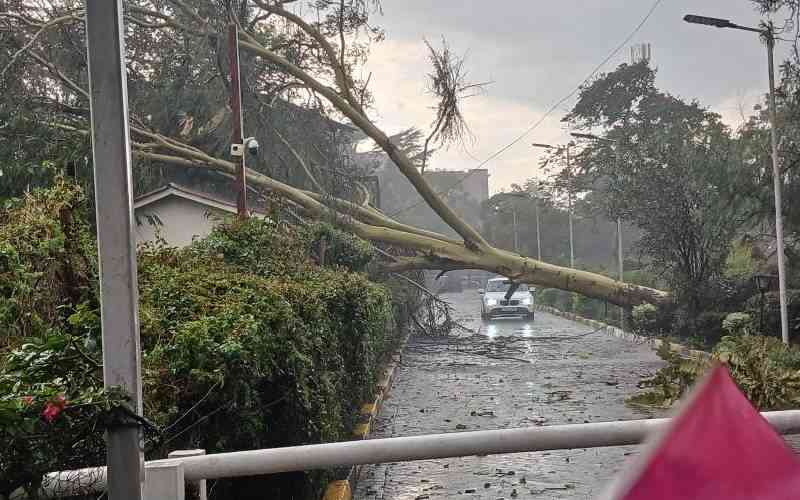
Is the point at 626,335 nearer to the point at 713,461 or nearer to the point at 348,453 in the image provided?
the point at 348,453

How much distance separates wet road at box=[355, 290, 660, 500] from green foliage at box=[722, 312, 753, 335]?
5.82 feet

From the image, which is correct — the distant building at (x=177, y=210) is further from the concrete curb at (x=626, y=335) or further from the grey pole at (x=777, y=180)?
the grey pole at (x=777, y=180)

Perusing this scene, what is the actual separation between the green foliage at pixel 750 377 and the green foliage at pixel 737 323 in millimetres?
5048

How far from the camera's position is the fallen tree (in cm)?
1938

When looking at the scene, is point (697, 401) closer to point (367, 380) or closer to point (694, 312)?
point (367, 380)

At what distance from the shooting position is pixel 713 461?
1108mm

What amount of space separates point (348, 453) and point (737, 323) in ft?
60.5

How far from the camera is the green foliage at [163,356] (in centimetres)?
262

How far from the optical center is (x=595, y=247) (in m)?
71.0

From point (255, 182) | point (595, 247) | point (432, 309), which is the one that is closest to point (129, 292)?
point (255, 182)

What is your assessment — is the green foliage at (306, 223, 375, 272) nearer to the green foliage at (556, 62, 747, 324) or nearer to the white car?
the green foliage at (556, 62, 747, 324)

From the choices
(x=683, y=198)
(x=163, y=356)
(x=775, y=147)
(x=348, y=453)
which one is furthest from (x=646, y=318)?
(x=348, y=453)

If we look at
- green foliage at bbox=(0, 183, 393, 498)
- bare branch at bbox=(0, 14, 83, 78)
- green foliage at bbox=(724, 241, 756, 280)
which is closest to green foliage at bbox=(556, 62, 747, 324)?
green foliage at bbox=(724, 241, 756, 280)

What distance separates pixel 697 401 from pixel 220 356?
3544 mm
